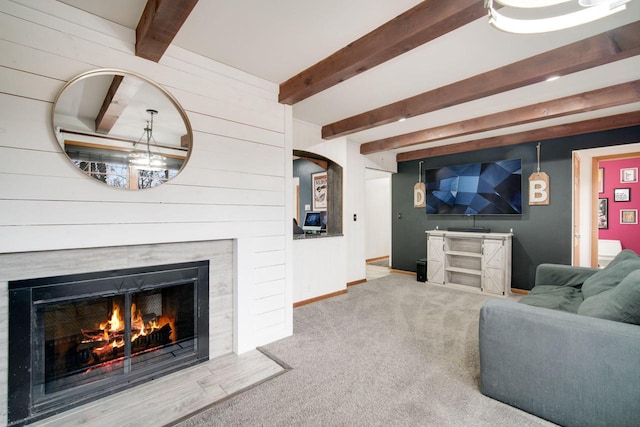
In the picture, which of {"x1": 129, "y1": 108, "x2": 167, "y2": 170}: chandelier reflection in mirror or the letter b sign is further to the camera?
the letter b sign

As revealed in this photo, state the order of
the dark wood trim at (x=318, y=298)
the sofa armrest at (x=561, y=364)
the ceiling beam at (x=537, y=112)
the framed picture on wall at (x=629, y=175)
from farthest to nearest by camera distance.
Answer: the framed picture on wall at (x=629, y=175)
the dark wood trim at (x=318, y=298)
the ceiling beam at (x=537, y=112)
the sofa armrest at (x=561, y=364)

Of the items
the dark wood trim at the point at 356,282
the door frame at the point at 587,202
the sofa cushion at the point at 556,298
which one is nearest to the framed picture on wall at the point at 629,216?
the door frame at the point at 587,202

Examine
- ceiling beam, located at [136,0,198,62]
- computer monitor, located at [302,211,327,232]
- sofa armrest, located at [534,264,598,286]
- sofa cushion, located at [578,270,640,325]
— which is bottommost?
sofa armrest, located at [534,264,598,286]

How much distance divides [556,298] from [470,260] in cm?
247

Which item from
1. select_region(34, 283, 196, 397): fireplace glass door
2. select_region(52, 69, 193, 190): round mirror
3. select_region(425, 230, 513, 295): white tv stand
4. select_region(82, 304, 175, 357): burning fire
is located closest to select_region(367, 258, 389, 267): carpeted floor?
select_region(425, 230, 513, 295): white tv stand

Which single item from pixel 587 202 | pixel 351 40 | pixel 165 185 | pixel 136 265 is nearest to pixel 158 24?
pixel 165 185

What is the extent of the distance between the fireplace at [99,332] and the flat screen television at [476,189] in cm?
441

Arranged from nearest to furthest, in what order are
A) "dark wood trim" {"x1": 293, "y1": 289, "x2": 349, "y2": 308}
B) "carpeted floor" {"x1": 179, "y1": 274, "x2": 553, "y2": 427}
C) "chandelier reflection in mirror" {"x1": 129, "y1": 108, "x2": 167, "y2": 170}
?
"carpeted floor" {"x1": 179, "y1": 274, "x2": 553, "y2": 427} < "chandelier reflection in mirror" {"x1": 129, "y1": 108, "x2": 167, "y2": 170} < "dark wood trim" {"x1": 293, "y1": 289, "x2": 349, "y2": 308}

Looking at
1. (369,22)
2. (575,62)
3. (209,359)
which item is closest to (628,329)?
(575,62)

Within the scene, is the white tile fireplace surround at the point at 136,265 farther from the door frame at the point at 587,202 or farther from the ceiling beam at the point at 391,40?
the door frame at the point at 587,202

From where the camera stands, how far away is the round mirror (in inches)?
69.2

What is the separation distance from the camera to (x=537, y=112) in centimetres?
326

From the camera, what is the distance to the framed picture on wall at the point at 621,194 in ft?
18.9

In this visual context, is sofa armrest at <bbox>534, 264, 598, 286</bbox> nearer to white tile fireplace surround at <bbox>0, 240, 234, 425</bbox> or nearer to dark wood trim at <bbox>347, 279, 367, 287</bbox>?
dark wood trim at <bbox>347, 279, 367, 287</bbox>
